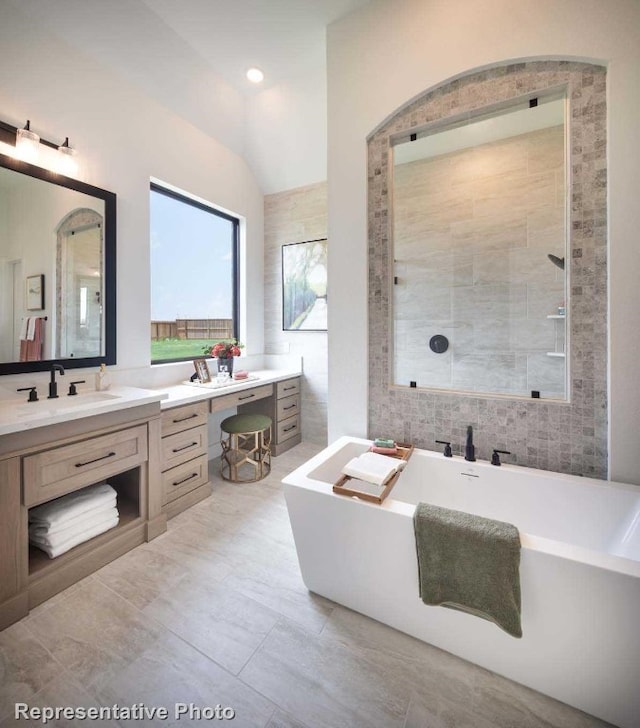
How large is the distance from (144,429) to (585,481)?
7.89 ft

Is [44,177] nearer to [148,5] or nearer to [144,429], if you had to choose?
[148,5]

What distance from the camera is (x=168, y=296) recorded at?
→ 10.3 feet

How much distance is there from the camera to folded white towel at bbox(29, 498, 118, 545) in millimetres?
1702

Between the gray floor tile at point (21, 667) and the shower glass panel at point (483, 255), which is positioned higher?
the shower glass panel at point (483, 255)

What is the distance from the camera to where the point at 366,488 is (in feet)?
5.37

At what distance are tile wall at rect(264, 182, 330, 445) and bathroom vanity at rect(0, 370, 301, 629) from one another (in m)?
A: 1.19

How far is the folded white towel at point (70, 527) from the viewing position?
170 cm

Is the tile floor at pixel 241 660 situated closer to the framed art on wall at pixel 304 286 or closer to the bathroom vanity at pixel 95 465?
the bathroom vanity at pixel 95 465

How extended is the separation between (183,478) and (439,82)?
3.02 metres

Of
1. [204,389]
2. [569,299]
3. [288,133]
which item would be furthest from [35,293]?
[569,299]

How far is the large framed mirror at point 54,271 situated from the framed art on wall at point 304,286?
183cm

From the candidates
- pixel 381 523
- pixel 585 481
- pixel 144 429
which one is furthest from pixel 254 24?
pixel 585 481

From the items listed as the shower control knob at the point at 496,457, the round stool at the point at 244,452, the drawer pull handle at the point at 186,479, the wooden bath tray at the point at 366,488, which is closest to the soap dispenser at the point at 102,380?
the drawer pull handle at the point at 186,479

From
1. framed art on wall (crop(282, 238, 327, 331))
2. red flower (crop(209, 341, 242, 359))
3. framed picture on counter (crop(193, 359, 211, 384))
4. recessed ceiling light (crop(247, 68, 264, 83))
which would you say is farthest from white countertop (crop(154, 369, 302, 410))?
recessed ceiling light (crop(247, 68, 264, 83))
